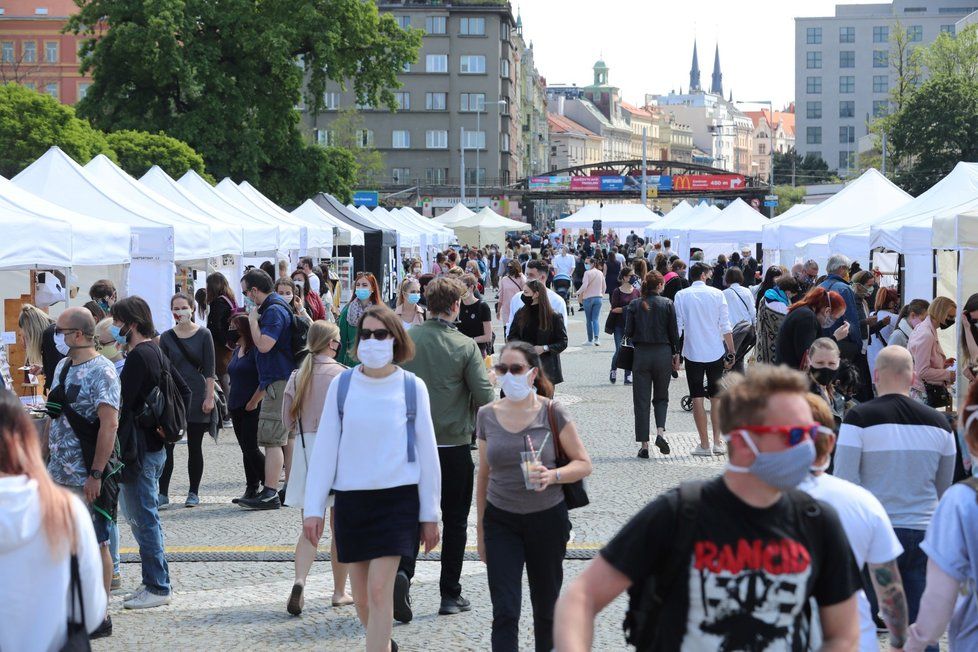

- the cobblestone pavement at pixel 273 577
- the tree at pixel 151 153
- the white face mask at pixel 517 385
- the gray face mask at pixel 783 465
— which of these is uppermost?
the tree at pixel 151 153

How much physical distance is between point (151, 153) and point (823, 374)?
32890mm

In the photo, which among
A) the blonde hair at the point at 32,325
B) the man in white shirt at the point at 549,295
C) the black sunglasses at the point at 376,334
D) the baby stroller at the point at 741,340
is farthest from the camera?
the baby stroller at the point at 741,340

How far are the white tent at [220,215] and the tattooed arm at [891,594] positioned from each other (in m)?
16.7

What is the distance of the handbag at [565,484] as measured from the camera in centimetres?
582

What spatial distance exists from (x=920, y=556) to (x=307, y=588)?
12.0 feet

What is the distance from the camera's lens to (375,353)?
574 centimetres

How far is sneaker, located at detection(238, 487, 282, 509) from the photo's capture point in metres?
10.2

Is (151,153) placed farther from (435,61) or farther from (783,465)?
(435,61)

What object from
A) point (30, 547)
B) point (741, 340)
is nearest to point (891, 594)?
point (30, 547)

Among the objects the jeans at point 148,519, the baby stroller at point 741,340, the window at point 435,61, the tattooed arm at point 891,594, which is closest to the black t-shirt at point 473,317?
the baby stroller at point 741,340

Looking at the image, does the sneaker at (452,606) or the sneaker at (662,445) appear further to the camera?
the sneaker at (662,445)

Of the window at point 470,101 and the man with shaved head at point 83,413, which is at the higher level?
the window at point 470,101

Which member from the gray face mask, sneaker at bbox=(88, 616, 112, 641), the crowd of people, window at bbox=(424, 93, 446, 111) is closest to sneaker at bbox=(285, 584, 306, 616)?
the crowd of people

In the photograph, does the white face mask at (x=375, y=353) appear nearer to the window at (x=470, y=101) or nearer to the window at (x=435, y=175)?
the window at (x=435, y=175)
